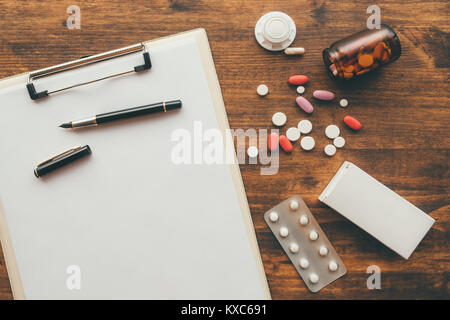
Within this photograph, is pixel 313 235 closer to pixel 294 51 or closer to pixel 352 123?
A: pixel 352 123

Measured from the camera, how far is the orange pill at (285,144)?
65 centimetres

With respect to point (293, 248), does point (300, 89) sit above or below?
above

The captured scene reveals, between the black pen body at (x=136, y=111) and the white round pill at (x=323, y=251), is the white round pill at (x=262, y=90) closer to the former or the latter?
the black pen body at (x=136, y=111)

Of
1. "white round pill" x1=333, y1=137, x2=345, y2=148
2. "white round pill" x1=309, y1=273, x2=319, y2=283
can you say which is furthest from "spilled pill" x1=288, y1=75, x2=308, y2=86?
"white round pill" x1=309, y1=273, x2=319, y2=283

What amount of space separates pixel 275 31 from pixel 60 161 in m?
0.44

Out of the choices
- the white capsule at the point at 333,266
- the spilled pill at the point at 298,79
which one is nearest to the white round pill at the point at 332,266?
the white capsule at the point at 333,266

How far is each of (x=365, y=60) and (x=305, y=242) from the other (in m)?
0.33

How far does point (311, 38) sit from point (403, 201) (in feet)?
1.08

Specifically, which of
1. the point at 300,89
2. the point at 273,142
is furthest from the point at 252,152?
the point at 300,89

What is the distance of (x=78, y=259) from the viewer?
629mm

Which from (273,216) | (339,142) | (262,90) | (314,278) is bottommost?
(314,278)

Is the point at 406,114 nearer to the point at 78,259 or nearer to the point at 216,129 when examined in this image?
the point at 216,129

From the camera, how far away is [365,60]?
2.05 feet
